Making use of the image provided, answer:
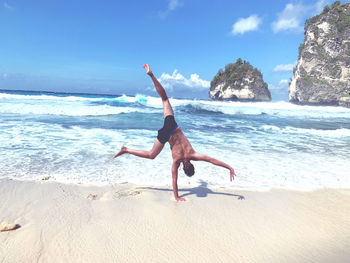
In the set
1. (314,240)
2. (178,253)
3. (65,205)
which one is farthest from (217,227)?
(65,205)

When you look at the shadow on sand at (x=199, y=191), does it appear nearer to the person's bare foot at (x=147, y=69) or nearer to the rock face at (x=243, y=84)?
the person's bare foot at (x=147, y=69)

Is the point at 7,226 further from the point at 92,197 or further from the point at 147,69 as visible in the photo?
the point at 147,69

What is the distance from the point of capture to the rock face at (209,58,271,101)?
65.6 metres

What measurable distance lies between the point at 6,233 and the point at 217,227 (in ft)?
8.67

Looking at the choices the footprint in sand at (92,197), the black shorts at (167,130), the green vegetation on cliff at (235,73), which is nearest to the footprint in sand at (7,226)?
the footprint in sand at (92,197)

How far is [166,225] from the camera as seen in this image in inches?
130

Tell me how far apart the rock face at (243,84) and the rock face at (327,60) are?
1474 centimetres

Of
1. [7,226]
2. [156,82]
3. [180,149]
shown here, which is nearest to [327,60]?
[156,82]

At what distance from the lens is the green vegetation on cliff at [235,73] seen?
6738cm

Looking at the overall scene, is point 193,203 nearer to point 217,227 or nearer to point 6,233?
point 217,227

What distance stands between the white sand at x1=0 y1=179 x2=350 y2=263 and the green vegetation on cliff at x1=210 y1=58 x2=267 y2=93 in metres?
66.9

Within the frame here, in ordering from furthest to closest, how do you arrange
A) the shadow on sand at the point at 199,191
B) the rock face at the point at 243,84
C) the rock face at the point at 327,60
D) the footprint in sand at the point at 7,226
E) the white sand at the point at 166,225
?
the rock face at the point at 243,84, the rock face at the point at 327,60, the shadow on sand at the point at 199,191, the footprint in sand at the point at 7,226, the white sand at the point at 166,225

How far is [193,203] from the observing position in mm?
4148

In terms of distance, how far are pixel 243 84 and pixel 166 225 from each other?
222 ft
